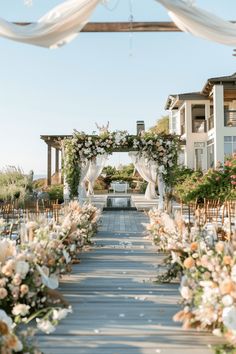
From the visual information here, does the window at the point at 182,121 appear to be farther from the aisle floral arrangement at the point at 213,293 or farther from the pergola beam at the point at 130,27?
the aisle floral arrangement at the point at 213,293

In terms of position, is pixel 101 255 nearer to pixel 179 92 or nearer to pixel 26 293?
pixel 26 293

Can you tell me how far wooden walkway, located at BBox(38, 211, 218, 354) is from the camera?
3.29 meters

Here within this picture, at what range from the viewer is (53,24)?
14.3ft

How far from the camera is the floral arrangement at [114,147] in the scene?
13797 millimetres

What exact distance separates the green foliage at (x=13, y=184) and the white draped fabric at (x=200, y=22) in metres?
11.6

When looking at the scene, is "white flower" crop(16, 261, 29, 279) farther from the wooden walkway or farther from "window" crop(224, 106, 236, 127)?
"window" crop(224, 106, 236, 127)

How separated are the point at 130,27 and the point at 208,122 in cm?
2134

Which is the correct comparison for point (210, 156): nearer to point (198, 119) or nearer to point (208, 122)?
point (208, 122)

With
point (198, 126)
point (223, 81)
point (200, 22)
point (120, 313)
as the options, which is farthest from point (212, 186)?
point (120, 313)

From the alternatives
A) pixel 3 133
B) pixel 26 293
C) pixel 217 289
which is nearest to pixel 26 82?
pixel 3 133

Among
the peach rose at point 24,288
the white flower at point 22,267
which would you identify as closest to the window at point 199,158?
the white flower at point 22,267

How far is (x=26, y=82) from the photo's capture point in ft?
42.5

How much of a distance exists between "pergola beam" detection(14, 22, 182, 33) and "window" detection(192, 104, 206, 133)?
71.5 ft

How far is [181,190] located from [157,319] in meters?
15.4
